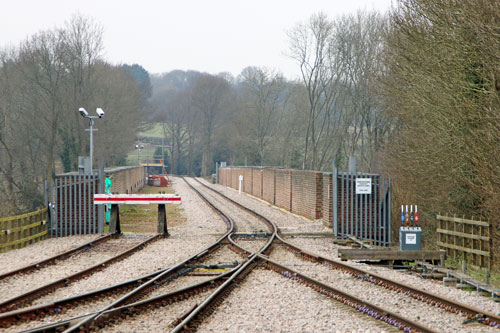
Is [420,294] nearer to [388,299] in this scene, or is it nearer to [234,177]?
[388,299]

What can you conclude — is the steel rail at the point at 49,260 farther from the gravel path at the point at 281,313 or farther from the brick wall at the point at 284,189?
the brick wall at the point at 284,189

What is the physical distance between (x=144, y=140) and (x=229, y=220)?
93416mm

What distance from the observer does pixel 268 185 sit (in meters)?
32.7

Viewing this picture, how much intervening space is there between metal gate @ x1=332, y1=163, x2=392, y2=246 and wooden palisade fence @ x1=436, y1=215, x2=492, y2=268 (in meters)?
2.55

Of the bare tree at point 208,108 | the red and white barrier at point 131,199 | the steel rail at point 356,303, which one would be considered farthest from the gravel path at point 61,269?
the bare tree at point 208,108

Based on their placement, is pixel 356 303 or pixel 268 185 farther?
pixel 268 185

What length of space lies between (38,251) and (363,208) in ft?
30.9

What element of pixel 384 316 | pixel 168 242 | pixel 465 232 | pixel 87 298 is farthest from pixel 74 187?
pixel 384 316

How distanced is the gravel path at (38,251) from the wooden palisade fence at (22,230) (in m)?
0.28

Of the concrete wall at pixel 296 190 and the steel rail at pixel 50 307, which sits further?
the concrete wall at pixel 296 190

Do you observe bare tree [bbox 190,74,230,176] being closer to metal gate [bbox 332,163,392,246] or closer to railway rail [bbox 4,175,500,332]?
metal gate [bbox 332,163,392,246]

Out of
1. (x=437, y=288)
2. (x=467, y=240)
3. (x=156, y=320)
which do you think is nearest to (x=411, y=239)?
(x=467, y=240)

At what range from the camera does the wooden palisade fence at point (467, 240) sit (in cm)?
1248

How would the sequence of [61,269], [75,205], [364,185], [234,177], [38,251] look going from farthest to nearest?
[234,177] → [75,205] → [364,185] → [38,251] → [61,269]
